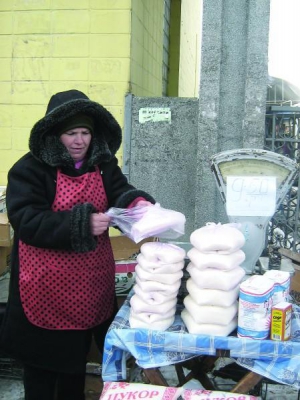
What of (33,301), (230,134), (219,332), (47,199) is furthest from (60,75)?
(219,332)

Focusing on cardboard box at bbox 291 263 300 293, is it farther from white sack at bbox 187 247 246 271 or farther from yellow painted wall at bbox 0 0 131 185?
yellow painted wall at bbox 0 0 131 185

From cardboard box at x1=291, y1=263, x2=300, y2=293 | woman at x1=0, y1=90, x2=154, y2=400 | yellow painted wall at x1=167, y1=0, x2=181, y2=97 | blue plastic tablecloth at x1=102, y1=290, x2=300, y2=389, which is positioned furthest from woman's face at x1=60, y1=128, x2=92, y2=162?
yellow painted wall at x1=167, y1=0, x2=181, y2=97

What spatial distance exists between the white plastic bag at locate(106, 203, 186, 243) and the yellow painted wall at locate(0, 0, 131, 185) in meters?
2.03

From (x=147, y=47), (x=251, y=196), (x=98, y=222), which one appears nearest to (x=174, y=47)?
(x=147, y=47)

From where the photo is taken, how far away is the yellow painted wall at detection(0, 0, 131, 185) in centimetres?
403

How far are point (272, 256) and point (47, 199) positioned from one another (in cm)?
126

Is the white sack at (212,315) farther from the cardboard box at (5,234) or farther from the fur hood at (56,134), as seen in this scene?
the cardboard box at (5,234)

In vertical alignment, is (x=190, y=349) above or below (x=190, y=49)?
below

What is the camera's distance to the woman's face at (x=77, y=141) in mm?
2281

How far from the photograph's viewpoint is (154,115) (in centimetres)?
396

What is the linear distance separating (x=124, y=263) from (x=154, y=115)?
1390 mm

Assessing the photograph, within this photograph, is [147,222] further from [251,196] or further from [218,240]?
[251,196]

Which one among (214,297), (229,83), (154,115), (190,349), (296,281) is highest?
(229,83)

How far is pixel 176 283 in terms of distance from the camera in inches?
80.4
